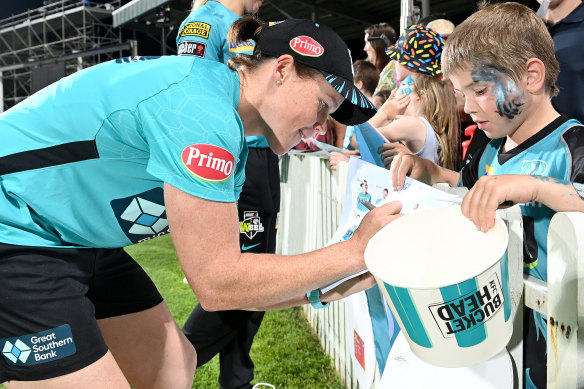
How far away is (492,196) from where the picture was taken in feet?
3.50

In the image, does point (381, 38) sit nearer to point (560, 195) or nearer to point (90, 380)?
point (560, 195)

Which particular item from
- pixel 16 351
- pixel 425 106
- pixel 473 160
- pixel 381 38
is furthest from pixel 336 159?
pixel 16 351

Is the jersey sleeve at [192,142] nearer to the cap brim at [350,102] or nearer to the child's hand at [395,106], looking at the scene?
the cap brim at [350,102]

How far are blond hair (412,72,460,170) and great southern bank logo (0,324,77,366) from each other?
78.9 inches

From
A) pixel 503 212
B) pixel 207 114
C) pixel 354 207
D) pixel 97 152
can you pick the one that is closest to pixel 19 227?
pixel 97 152

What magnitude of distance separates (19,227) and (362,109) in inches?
43.3

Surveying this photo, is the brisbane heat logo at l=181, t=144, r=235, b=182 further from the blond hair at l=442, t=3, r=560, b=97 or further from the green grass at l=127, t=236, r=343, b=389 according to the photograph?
the green grass at l=127, t=236, r=343, b=389

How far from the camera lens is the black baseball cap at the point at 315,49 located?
148 cm

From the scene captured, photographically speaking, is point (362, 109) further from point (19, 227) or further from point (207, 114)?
point (19, 227)

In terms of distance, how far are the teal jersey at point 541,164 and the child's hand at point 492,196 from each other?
20 cm

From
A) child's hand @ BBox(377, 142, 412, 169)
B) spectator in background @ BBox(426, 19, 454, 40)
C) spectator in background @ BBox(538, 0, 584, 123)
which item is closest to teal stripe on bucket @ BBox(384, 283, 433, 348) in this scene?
child's hand @ BBox(377, 142, 412, 169)

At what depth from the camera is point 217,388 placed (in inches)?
123

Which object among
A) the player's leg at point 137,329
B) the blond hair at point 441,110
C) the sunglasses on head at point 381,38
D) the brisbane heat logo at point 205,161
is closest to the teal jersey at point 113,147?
the brisbane heat logo at point 205,161

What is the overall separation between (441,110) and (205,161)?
185 cm
